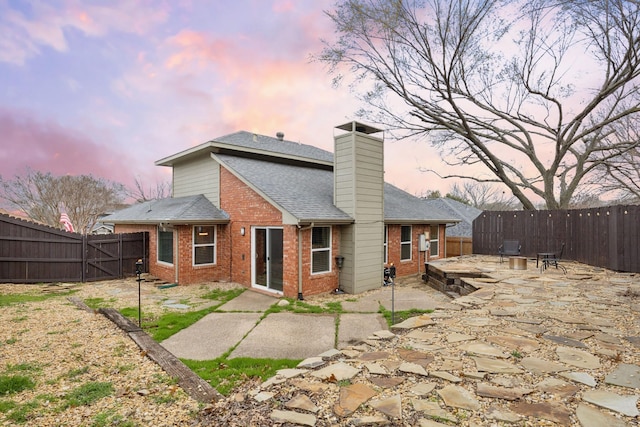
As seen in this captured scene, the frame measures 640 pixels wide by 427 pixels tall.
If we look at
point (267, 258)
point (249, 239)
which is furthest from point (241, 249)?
point (267, 258)

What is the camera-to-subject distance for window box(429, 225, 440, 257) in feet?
49.1

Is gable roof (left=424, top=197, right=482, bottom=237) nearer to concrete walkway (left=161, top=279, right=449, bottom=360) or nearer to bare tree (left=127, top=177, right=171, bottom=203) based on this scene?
concrete walkway (left=161, top=279, right=449, bottom=360)

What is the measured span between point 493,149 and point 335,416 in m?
18.8

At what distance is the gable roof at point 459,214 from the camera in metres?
22.8

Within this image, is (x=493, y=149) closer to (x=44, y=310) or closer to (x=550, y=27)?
(x=550, y=27)

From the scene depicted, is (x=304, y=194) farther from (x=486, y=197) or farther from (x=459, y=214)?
(x=486, y=197)

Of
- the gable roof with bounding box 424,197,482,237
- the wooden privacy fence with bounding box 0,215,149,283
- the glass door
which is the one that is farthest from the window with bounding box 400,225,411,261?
the wooden privacy fence with bounding box 0,215,149,283

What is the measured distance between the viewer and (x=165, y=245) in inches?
467

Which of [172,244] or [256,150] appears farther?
[256,150]

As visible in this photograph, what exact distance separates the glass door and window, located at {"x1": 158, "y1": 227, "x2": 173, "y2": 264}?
3155 millimetres

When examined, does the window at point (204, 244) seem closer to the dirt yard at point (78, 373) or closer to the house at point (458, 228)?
the dirt yard at point (78, 373)

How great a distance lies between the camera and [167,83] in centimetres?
1354

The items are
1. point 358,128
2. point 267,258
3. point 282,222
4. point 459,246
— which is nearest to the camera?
point 282,222

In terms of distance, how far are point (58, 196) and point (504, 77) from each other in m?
30.1
